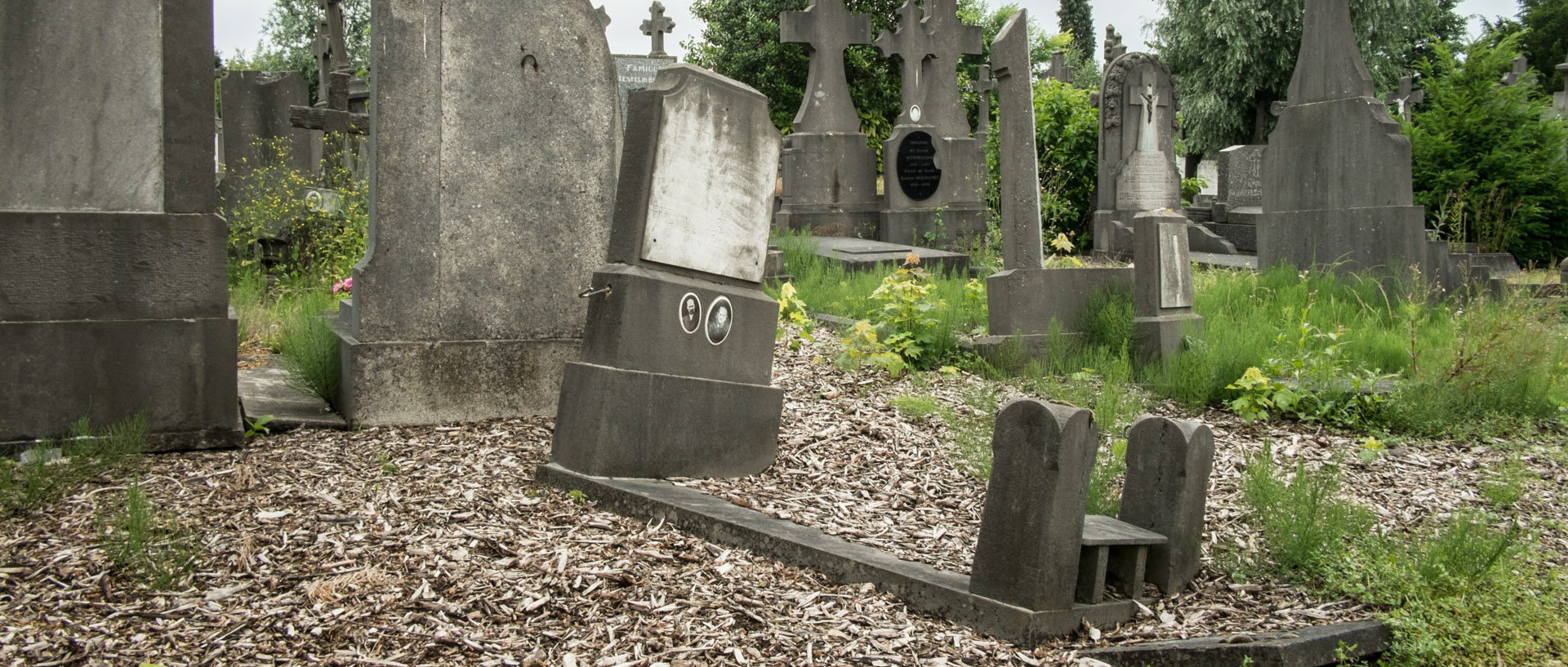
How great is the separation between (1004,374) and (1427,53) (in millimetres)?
40390

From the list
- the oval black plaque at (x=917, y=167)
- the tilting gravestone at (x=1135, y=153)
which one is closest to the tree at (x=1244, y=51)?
the tilting gravestone at (x=1135, y=153)

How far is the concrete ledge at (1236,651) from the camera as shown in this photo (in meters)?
2.89

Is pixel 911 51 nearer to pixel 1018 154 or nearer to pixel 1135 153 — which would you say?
pixel 1135 153

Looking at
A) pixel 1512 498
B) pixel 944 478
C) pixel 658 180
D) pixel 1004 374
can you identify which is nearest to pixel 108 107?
pixel 658 180

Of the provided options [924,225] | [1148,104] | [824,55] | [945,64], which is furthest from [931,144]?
[1148,104]

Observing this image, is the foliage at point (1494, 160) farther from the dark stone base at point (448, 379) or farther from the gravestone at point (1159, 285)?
the dark stone base at point (448, 379)

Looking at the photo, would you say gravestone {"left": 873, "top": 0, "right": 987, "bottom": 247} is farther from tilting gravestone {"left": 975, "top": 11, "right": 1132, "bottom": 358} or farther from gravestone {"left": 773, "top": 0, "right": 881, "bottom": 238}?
tilting gravestone {"left": 975, "top": 11, "right": 1132, "bottom": 358}

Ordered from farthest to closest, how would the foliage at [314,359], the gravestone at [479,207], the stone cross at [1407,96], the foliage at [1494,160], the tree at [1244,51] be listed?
the tree at [1244,51], the stone cross at [1407,96], the foliage at [1494,160], the foliage at [314,359], the gravestone at [479,207]

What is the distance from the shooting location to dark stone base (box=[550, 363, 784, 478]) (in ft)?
13.0

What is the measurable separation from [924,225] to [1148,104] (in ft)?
11.1

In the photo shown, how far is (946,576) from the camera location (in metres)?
3.17

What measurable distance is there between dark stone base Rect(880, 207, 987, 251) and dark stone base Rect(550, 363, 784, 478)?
35.6 ft

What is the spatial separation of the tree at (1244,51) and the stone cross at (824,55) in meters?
18.9

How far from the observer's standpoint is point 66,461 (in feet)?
12.4
